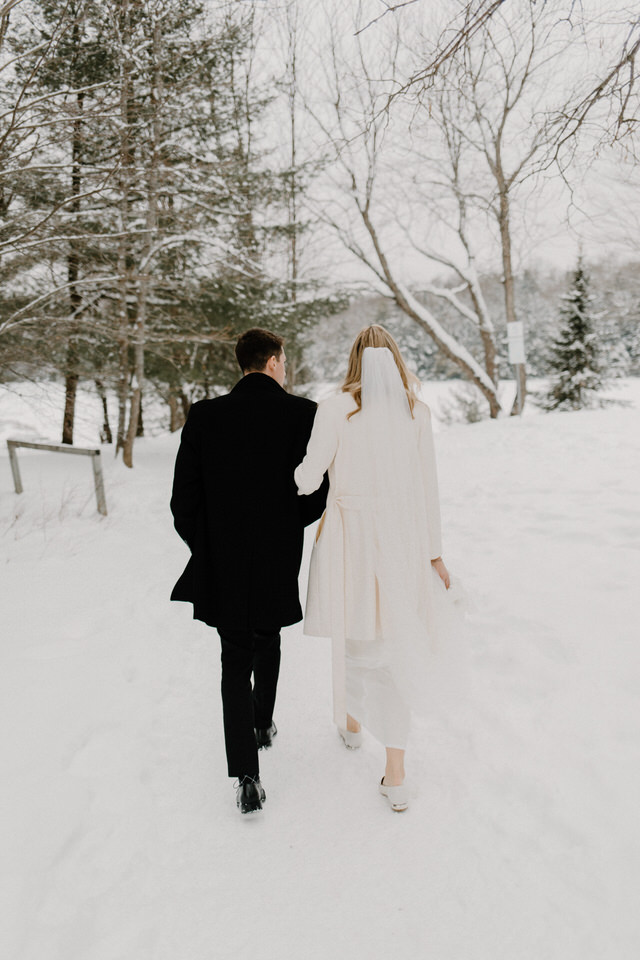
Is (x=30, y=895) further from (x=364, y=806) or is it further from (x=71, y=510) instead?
(x=71, y=510)

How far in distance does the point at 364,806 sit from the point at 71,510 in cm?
604

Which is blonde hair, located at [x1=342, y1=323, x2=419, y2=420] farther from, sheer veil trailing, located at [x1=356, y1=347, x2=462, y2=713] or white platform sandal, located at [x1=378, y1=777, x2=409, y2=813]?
white platform sandal, located at [x1=378, y1=777, x2=409, y2=813]

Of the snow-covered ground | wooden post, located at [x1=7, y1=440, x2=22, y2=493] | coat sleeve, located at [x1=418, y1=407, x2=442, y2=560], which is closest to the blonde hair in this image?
coat sleeve, located at [x1=418, y1=407, x2=442, y2=560]

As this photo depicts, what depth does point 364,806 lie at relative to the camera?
90.8 inches

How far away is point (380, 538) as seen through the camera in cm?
224

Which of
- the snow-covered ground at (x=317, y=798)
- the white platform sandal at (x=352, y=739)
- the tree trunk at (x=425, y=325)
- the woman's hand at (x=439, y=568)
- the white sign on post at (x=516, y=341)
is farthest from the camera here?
the tree trunk at (x=425, y=325)

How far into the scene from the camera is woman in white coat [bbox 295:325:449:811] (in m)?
2.19

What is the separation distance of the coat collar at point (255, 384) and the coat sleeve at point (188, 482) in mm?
208

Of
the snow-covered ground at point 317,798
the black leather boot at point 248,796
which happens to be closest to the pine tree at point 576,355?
the snow-covered ground at point 317,798

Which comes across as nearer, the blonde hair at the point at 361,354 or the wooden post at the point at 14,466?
the blonde hair at the point at 361,354

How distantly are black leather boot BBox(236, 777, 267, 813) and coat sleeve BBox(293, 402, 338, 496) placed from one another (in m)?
1.21

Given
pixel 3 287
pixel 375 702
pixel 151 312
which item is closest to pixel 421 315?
pixel 151 312

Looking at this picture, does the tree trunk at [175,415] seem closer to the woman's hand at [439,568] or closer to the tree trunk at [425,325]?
the tree trunk at [425,325]

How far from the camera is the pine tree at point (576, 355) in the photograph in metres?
18.8
